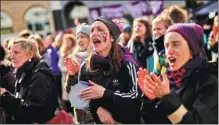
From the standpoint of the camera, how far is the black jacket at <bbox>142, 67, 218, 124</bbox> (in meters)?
2.32

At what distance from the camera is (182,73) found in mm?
2529

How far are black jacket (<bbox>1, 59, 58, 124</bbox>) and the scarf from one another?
1.40 metres

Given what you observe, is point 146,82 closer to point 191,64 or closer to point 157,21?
point 191,64

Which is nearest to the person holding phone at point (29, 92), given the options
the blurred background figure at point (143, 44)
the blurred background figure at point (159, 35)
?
the blurred background figure at point (159, 35)

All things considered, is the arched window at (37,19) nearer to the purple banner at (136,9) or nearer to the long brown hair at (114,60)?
the purple banner at (136,9)

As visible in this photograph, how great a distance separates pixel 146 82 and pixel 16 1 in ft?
95.3

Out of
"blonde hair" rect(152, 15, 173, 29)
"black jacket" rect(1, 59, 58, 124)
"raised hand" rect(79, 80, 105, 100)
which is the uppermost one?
"blonde hair" rect(152, 15, 173, 29)

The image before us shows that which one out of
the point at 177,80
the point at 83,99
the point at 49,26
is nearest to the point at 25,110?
the point at 83,99

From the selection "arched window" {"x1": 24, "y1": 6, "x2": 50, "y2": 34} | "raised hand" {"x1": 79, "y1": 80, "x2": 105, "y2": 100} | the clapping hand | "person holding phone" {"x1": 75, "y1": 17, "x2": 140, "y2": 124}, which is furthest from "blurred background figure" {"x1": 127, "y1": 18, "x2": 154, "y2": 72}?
"arched window" {"x1": 24, "y1": 6, "x2": 50, "y2": 34}

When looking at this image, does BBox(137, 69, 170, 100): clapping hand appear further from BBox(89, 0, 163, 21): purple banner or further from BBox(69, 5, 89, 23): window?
BBox(69, 5, 89, 23): window

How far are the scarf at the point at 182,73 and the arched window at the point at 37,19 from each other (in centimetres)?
2802

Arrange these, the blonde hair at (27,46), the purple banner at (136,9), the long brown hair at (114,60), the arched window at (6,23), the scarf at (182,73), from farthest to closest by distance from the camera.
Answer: the arched window at (6,23)
the purple banner at (136,9)
the blonde hair at (27,46)
the long brown hair at (114,60)
the scarf at (182,73)

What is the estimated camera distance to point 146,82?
235cm

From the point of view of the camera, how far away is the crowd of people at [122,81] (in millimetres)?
2398
